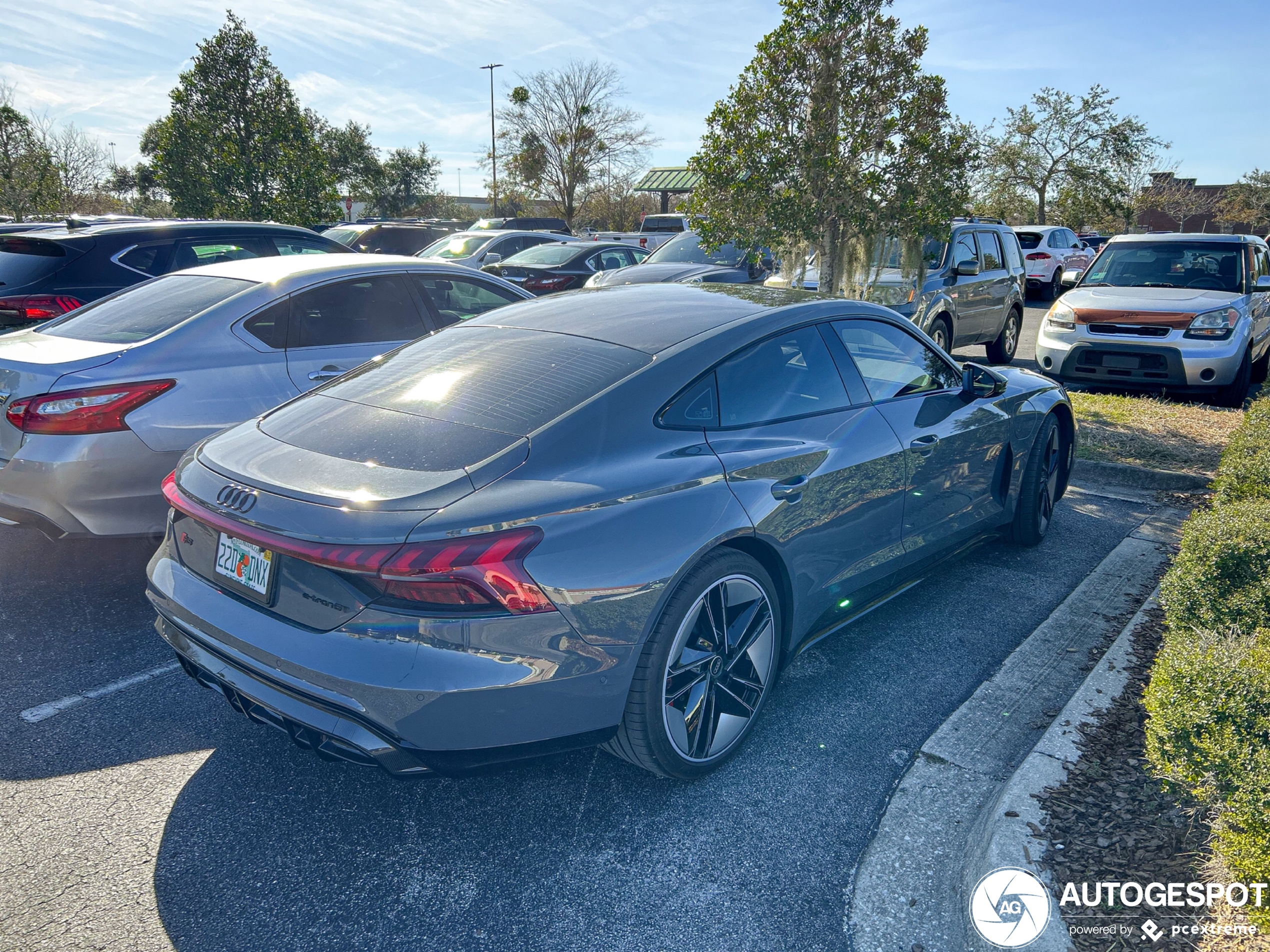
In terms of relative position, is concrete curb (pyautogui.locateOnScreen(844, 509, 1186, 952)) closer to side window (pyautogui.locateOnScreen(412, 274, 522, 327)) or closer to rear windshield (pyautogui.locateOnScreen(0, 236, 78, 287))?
side window (pyautogui.locateOnScreen(412, 274, 522, 327))

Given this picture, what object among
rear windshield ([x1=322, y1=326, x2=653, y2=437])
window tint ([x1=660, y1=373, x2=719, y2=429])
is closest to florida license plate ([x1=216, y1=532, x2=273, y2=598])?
rear windshield ([x1=322, y1=326, x2=653, y2=437])

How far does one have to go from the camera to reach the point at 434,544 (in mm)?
2344

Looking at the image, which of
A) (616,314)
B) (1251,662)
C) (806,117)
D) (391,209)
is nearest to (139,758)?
(616,314)

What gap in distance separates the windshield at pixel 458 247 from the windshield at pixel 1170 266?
10.6m

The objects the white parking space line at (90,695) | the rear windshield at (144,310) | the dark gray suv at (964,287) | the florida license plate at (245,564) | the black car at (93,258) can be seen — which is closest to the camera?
the florida license plate at (245,564)

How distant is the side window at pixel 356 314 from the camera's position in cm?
508

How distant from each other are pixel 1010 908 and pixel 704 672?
3.55 feet

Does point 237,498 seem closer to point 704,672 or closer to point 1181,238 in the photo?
point 704,672

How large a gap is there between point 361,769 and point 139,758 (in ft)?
2.62

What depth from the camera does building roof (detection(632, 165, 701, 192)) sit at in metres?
45.8

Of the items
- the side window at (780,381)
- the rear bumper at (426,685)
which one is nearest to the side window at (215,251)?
the side window at (780,381)

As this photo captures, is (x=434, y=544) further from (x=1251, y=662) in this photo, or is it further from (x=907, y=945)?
(x=1251, y=662)

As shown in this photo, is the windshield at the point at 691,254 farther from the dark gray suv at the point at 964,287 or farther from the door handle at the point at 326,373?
the door handle at the point at 326,373

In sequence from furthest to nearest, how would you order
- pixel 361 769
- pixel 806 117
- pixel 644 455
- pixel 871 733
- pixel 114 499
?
pixel 806 117
pixel 114 499
pixel 871 733
pixel 361 769
pixel 644 455
